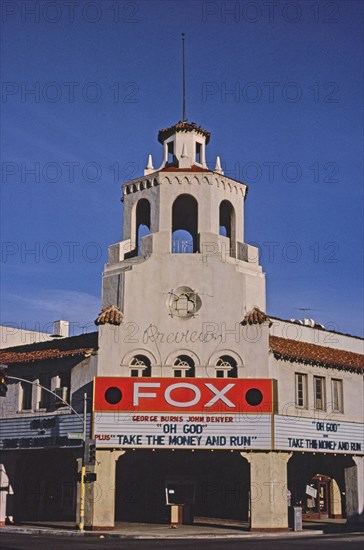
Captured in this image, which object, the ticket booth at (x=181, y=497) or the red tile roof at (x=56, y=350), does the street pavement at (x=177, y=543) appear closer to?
the ticket booth at (x=181, y=497)

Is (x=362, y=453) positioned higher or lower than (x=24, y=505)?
higher

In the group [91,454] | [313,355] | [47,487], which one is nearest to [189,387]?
[91,454]

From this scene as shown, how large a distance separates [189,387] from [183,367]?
4.96ft

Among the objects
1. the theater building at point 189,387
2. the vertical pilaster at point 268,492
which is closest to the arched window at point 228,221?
the theater building at point 189,387

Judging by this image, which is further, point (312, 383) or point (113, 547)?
point (312, 383)

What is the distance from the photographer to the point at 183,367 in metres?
38.8

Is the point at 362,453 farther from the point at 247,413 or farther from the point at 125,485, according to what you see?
the point at 125,485

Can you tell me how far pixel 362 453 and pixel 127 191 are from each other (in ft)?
65.9

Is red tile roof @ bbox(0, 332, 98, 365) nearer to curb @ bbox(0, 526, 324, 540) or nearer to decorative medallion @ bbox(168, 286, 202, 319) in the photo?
decorative medallion @ bbox(168, 286, 202, 319)

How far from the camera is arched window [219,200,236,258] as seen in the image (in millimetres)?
43094

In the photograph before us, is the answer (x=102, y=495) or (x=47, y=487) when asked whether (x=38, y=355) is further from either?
(x=102, y=495)

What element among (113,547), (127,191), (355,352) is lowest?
(113,547)

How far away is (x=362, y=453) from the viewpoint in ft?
140

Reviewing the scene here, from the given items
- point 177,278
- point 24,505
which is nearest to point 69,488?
point 24,505
